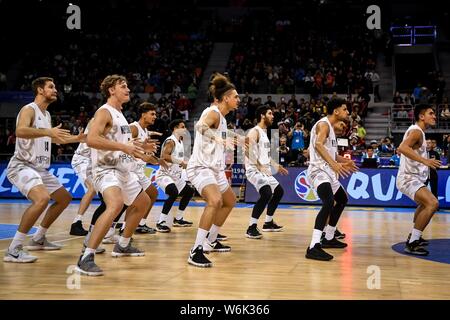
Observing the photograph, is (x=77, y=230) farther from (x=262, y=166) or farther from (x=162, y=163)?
(x=262, y=166)

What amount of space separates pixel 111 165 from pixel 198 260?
1478 millimetres

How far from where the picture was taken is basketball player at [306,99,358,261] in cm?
747

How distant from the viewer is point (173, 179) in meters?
10.9

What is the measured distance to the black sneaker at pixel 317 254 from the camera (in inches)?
289

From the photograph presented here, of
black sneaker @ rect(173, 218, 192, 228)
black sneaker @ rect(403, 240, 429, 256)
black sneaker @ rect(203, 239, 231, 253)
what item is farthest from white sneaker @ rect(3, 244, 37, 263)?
black sneaker @ rect(403, 240, 429, 256)

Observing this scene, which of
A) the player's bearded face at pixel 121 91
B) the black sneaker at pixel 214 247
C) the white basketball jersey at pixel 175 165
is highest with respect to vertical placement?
the player's bearded face at pixel 121 91

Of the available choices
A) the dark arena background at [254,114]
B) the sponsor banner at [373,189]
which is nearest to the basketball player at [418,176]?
the dark arena background at [254,114]

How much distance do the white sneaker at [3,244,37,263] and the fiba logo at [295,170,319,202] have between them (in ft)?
30.6

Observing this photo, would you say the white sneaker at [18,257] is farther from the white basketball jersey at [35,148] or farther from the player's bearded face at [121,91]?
the player's bearded face at [121,91]

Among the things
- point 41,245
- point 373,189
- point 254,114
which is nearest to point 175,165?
point 41,245

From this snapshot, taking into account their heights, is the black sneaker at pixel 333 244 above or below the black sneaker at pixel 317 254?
below

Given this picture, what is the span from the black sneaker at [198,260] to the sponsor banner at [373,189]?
8.25 meters

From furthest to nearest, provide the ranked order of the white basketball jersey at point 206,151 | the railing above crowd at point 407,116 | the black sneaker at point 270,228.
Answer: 1. the railing above crowd at point 407,116
2. the black sneaker at point 270,228
3. the white basketball jersey at point 206,151

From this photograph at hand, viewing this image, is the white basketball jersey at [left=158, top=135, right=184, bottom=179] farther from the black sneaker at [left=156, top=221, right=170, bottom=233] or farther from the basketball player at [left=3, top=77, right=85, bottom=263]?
the basketball player at [left=3, top=77, right=85, bottom=263]
